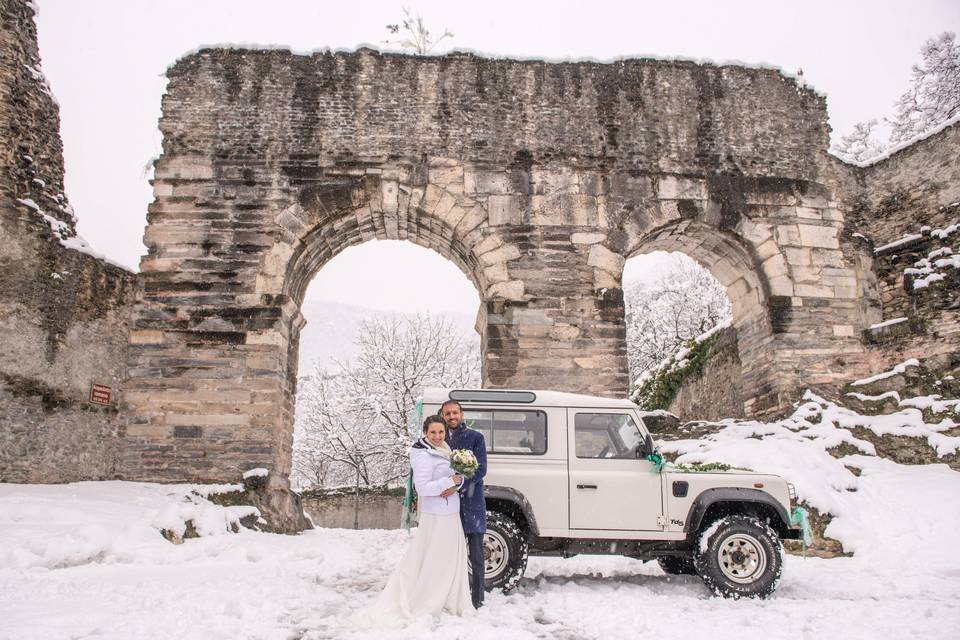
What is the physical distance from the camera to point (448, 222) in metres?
11.2

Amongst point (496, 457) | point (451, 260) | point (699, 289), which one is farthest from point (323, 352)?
point (496, 457)

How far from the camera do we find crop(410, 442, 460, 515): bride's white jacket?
504 centimetres

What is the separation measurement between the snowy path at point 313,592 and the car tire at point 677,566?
5.3 inches

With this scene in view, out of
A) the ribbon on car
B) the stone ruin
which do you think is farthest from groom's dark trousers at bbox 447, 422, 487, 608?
the stone ruin

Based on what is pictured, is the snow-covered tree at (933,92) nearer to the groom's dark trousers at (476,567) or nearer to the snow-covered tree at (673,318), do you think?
the snow-covered tree at (673,318)

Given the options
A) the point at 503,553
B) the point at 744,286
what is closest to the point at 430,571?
the point at 503,553

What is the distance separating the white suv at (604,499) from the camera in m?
5.80

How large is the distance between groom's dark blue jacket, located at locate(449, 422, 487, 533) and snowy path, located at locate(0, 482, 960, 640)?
627 millimetres

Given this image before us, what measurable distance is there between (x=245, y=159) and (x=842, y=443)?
10.2 m

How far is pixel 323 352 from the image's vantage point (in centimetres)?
10438

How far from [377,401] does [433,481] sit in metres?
19.7

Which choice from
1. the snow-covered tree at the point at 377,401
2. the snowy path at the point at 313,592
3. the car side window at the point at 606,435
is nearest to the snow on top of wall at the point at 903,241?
the snowy path at the point at 313,592

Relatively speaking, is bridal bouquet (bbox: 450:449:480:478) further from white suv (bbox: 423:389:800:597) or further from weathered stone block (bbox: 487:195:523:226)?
weathered stone block (bbox: 487:195:523:226)

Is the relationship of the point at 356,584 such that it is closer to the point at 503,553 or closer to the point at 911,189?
the point at 503,553
